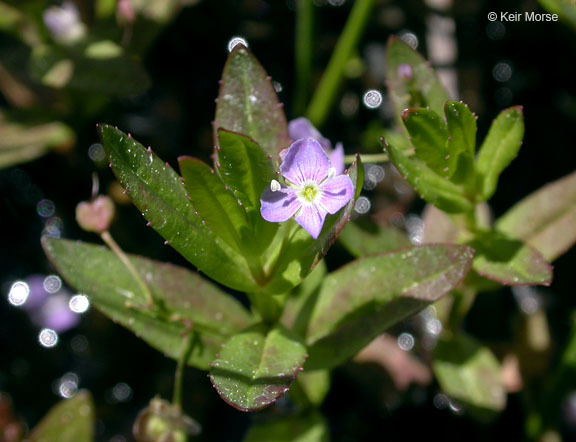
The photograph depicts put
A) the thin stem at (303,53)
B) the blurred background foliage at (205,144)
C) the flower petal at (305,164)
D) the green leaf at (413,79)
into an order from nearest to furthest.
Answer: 1. the flower petal at (305,164)
2. the green leaf at (413,79)
3. the blurred background foliage at (205,144)
4. the thin stem at (303,53)

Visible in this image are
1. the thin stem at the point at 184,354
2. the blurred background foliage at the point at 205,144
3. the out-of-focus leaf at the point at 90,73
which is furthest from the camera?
the blurred background foliage at the point at 205,144

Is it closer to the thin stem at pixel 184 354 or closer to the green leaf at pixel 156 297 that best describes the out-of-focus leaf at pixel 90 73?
the green leaf at pixel 156 297

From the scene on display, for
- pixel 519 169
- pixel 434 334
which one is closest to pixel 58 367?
pixel 434 334

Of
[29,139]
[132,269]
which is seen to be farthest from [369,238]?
[29,139]

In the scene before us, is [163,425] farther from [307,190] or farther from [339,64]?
[339,64]

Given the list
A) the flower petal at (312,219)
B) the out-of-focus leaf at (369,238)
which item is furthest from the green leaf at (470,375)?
the flower petal at (312,219)

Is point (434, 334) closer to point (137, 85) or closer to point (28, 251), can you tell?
point (137, 85)
